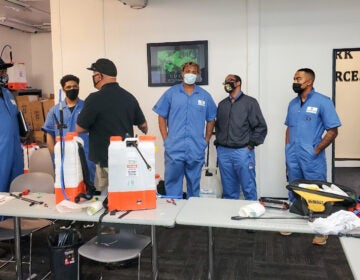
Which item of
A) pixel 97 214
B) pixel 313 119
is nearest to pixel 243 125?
pixel 313 119

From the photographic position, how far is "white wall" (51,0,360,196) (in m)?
4.40

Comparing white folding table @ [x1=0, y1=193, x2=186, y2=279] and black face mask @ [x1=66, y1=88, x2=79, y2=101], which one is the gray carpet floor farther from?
black face mask @ [x1=66, y1=88, x2=79, y2=101]

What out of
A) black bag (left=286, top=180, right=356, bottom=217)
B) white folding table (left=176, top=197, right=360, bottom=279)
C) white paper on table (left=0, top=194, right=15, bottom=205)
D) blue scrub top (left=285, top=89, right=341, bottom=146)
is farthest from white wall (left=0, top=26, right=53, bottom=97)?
black bag (left=286, top=180, right=356, bottom=217)

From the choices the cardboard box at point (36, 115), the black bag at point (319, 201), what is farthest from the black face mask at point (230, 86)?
the cardboard box at point (36, 115)

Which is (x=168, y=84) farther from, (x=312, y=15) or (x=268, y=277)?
(x=268, y=277)

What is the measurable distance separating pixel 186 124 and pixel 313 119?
3.91 feet

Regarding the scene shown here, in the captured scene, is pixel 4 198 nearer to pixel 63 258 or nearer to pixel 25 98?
pixel 63 258

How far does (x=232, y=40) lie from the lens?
4.59 meters

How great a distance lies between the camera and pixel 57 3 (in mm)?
4957

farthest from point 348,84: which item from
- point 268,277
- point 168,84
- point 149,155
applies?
point 149,155

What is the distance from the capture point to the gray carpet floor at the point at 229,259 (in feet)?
9.60

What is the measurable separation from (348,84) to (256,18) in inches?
115

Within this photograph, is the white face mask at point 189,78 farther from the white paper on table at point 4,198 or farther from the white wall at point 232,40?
the white paper on table at point 4,198

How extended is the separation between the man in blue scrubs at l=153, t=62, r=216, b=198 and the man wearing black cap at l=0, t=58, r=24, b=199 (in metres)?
1.37
